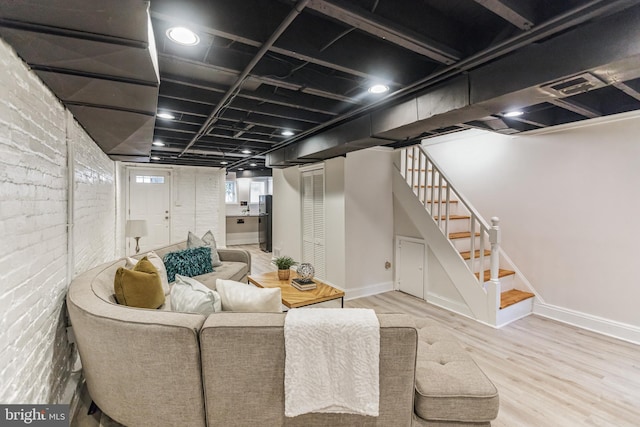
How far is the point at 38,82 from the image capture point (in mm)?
1488

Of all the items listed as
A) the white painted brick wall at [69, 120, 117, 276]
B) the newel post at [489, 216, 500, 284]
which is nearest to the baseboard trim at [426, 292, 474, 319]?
the newel post at [489, 216, 500, 284]

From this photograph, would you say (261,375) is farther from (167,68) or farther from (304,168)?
A: (304,168)

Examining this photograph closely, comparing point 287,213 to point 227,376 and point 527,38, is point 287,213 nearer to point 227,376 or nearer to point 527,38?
point 227,376

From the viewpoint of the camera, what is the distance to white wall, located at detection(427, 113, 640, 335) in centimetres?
285

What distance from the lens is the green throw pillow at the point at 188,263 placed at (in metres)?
3.26

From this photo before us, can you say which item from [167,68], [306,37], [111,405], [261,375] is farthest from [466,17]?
[111,405]

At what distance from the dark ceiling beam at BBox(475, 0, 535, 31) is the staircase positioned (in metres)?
2.17

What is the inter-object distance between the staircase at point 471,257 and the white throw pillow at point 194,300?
279 centimetres

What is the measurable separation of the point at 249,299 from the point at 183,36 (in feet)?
5.05

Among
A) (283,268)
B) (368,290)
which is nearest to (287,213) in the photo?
(368,290)

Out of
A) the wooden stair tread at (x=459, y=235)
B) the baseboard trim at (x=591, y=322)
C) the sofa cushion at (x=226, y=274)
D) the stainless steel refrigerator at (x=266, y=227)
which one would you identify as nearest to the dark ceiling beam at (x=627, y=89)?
the wooden stair tread at (x=459, y=235)

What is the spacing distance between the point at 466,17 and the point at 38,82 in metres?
2.40

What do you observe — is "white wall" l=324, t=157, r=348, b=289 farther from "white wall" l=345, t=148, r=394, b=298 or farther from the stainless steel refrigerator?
the stainless steel refrigerator

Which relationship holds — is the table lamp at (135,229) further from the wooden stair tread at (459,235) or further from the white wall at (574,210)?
the white wall at (574,210)
